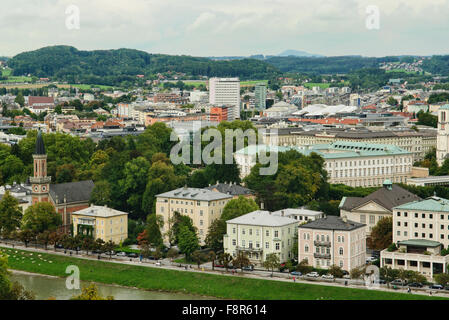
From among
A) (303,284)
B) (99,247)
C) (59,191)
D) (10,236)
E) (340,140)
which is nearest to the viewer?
(303,284)

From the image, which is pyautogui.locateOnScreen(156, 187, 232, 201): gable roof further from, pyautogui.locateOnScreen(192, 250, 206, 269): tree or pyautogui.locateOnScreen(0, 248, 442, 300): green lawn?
pyautogui.locateOnScreen(0, 248, 442, 300): green lawn

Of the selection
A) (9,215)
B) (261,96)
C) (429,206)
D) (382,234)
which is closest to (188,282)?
(382,234)

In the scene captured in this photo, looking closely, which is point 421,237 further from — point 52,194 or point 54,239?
point 52,194

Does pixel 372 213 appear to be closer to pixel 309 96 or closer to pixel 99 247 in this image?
pixel 99 247

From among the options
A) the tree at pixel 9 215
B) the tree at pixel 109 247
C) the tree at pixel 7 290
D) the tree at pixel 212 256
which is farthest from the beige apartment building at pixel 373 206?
the tree at pixel 7 290

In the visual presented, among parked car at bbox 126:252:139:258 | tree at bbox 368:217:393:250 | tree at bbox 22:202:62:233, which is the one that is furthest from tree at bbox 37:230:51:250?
tree at bbox 368:217:393:250
